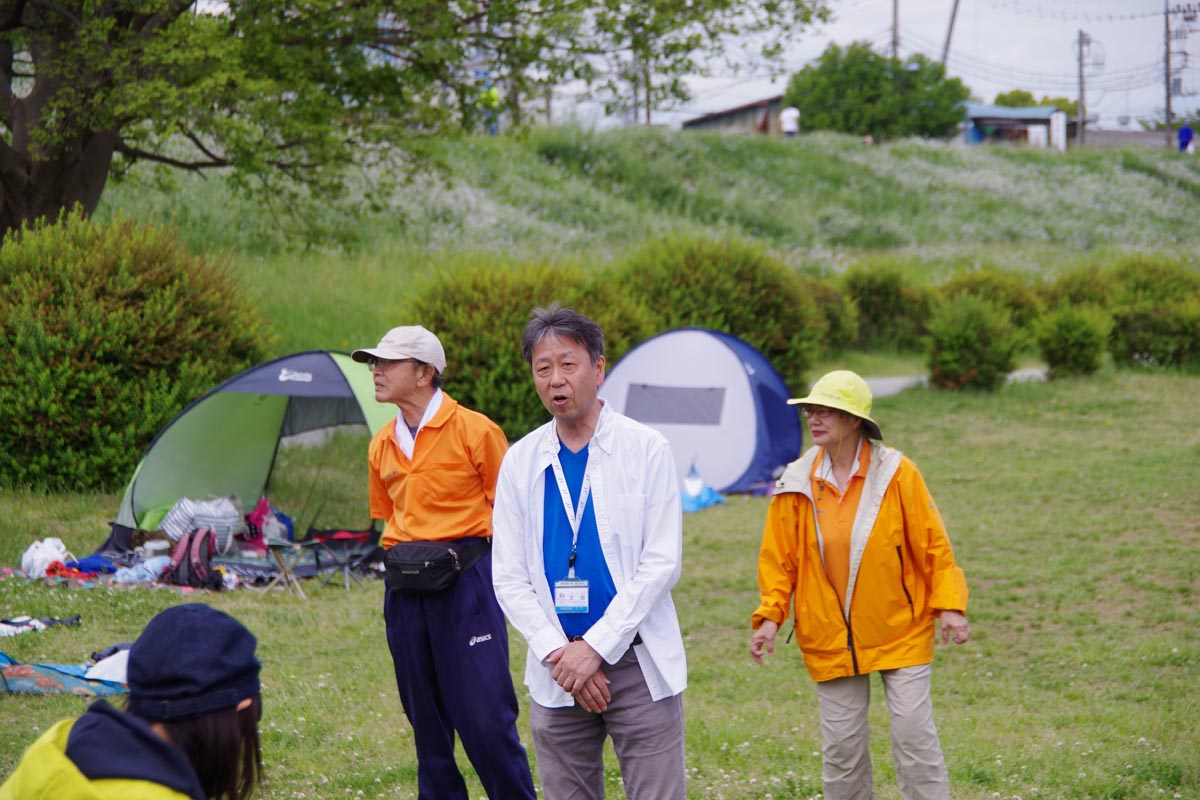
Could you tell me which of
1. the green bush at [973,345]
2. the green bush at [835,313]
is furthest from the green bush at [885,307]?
the green bush at [973,345]

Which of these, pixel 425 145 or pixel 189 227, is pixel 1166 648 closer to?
pixel 425 145

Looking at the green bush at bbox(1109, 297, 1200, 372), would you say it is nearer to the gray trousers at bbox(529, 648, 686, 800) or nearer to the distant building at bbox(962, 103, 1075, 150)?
the gray trousers at bbox(529, 648, 686, 800)

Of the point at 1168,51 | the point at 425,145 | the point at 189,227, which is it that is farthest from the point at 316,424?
the point at 1168,51

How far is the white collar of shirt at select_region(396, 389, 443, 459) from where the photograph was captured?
4.56m

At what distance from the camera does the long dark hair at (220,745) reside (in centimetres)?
211

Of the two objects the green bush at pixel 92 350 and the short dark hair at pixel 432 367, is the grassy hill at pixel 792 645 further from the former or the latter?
the short dark hair at pixel 432 367

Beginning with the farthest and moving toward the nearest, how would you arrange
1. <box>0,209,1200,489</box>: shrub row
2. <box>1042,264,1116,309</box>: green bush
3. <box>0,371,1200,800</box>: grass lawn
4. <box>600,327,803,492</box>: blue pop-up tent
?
1. <box>1042,264,1116,309</box>: green bush
2. <box>600,327,803,492</box>: blue pop-up tent
3. <box>0,209,1200,489</box>: shrub row
4. <box>0,371,1200,800</box>: grass lawn

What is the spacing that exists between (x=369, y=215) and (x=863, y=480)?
20942 millimetres

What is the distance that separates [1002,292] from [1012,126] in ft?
155

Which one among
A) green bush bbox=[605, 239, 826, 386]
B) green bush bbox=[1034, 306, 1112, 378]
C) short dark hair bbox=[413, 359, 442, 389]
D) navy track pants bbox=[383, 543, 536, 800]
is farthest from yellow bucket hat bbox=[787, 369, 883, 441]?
green bush bbox=[1034, 306, 1112, 378]

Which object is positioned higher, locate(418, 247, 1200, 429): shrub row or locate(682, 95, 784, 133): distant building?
locate(682, 95, 784, 133): distant building

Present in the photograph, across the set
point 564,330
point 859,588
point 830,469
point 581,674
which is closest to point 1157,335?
point 830,469

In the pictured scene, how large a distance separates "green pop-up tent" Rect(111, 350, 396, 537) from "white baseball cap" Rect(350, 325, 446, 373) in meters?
4.19

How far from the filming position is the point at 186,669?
2.09 metres
